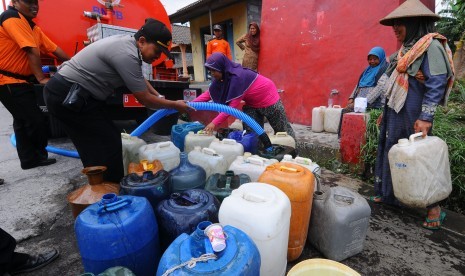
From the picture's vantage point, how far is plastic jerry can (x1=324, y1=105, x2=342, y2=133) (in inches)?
201

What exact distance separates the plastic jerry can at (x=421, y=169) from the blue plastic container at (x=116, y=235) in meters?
1.88

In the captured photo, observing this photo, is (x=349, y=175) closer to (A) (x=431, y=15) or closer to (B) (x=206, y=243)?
(A) (x=431, y=15)

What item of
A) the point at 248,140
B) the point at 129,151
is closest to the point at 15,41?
the point at 129,151

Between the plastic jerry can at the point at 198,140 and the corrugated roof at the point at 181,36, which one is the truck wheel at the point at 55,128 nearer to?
the plastic jerry can at the point at 198,140

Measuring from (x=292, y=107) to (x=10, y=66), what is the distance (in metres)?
5.13

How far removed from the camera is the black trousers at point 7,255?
1.57 metres

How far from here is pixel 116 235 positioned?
1.33 meters

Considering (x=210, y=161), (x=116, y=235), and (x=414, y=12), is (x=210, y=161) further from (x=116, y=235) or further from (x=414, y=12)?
(x=414, y=12)

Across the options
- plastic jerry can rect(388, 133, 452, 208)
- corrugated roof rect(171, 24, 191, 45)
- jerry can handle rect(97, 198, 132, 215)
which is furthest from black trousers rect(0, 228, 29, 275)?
corrugated roof rect(171, 24, 191, 45)

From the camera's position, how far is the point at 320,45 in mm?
5355

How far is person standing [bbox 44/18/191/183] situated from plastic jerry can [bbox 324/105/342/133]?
3718 mm

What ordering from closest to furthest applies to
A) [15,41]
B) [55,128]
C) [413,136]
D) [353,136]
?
1. [413,136]
2. [15,41]
3. [353,136]
4. [55,128]

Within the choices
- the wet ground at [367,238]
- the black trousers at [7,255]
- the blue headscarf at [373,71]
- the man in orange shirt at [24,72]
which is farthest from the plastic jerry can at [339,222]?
the man in orange shirt at [24,72]

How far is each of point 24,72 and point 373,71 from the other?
5.01 meters
